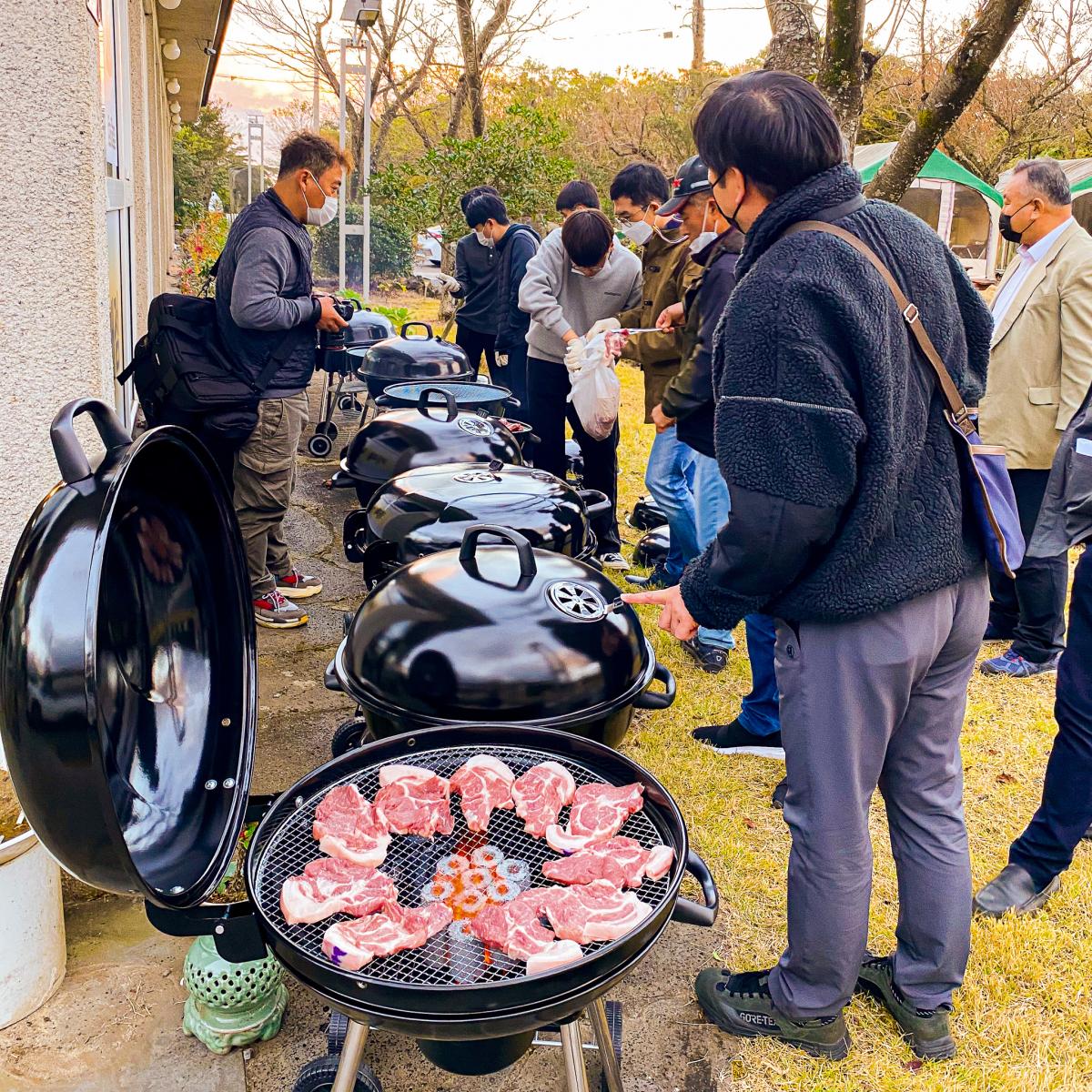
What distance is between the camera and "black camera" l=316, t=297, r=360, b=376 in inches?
204

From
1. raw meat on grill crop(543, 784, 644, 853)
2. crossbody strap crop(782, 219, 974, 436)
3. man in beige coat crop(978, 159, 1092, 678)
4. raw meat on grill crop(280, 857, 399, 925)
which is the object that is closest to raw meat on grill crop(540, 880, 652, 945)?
raw meat on grill crop(543, 784, 644, 853)

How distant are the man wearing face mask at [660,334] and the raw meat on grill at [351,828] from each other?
120 inches

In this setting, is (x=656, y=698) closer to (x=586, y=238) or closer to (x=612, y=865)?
(x=612, y=865)

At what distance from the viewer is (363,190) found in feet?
49.5

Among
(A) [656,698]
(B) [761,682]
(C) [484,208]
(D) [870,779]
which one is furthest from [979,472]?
(C) [484,208]

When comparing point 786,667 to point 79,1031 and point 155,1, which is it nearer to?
point 79,1031

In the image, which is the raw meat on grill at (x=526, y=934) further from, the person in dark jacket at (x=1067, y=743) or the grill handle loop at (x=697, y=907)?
the person in dark jacket at (x=1067, y=743)

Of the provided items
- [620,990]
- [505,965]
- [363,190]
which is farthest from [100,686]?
[363,190]

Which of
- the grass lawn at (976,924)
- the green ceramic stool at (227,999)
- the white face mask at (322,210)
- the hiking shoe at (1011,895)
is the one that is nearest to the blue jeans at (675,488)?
the grass lawn at (976,924)

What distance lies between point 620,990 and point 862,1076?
0.72 m

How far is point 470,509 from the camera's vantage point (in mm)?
3473

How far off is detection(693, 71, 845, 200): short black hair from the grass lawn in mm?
2297

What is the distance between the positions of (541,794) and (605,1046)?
2.19 feet

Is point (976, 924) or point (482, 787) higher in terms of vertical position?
point (482, 787)
